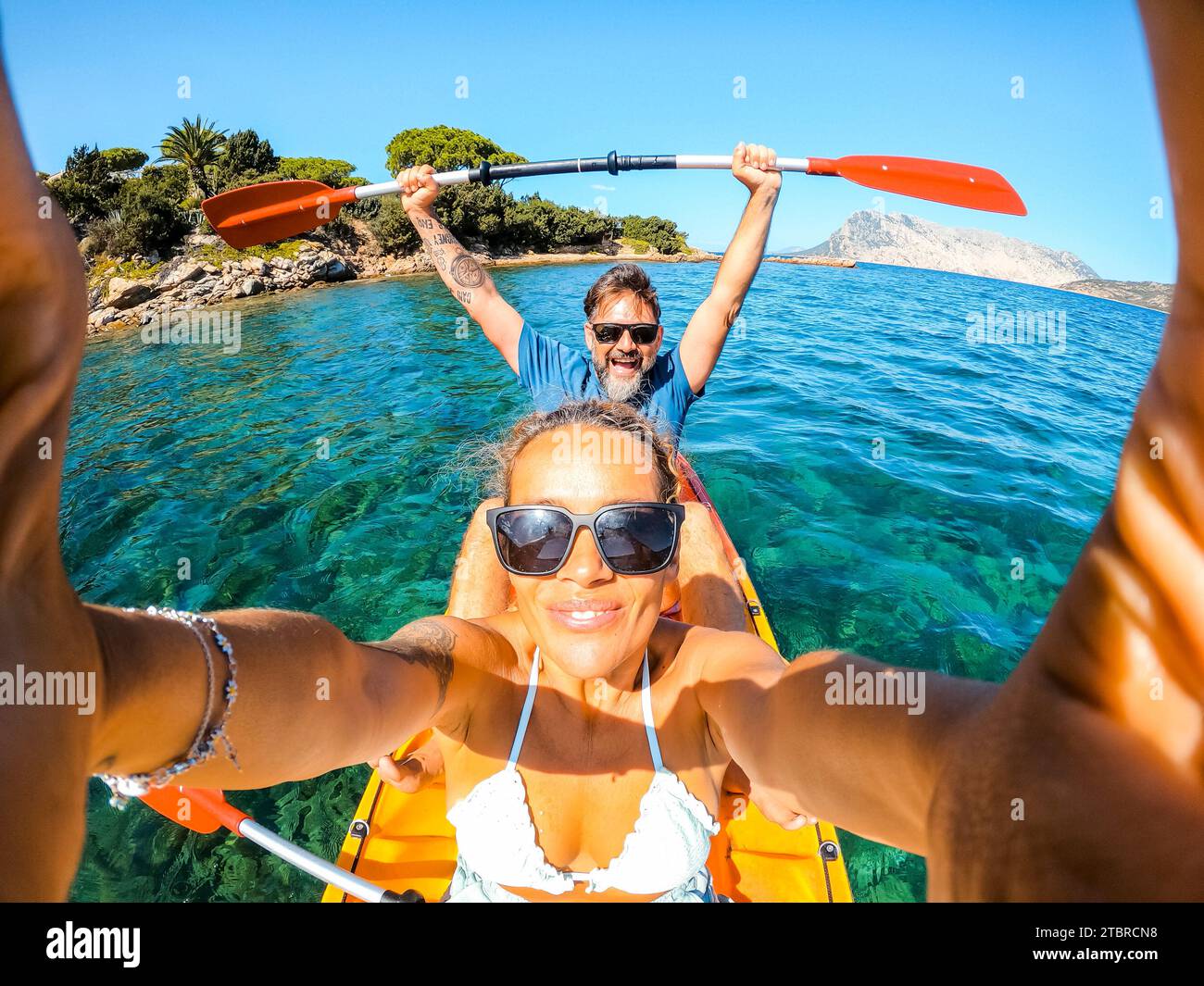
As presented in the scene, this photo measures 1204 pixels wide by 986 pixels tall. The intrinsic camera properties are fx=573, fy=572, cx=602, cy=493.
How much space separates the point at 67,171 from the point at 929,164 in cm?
3753

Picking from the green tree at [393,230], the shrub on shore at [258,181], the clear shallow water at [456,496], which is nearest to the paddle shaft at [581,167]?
the clear shallow water at [456,496]

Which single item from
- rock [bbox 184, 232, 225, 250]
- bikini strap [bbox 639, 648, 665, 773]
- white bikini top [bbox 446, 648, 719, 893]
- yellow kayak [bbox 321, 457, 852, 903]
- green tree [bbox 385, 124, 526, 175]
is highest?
green tree [bbox 385, 124, 526, 175]

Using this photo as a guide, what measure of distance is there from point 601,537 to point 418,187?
4.12 metres

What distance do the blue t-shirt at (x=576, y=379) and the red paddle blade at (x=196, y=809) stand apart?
123 inches

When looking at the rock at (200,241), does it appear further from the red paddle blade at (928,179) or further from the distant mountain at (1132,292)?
the distant mountain at (1132,292)

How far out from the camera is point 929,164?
185 inches

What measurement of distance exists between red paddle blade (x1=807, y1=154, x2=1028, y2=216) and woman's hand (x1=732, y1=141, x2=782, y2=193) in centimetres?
41

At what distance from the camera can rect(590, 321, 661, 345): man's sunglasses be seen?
15.6 ft

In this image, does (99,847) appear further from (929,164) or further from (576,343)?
(576,343)

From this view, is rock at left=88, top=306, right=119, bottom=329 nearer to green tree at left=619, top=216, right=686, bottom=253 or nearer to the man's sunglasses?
the man's sunglasses

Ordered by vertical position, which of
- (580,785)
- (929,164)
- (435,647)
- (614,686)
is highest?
(929,164)

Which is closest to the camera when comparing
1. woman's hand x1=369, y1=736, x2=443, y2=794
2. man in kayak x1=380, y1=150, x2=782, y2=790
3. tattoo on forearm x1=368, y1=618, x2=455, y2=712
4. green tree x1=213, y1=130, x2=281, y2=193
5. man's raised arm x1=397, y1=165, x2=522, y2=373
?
tattoo on forearm x1=368, y1=618, x2=455, y2=712

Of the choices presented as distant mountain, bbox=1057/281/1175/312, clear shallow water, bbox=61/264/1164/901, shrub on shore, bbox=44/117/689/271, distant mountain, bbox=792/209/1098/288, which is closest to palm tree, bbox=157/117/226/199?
shrub on shore, bbox=44/117/689/271
